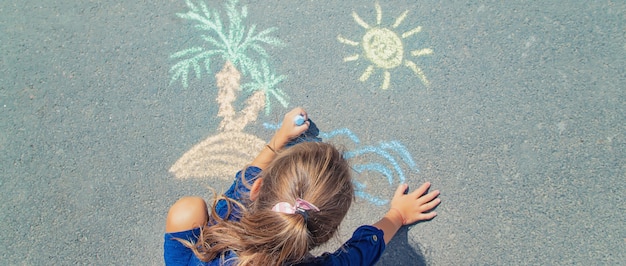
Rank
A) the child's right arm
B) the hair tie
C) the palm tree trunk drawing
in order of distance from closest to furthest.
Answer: the hair tie
the child's right arm
the palm tree trunk drawing

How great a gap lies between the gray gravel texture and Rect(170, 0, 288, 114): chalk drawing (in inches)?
1.7

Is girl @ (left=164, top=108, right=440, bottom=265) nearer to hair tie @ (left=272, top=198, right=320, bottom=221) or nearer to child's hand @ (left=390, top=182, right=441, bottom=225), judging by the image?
hair tie @ (left=272, top=198, right=320, bottom=221)

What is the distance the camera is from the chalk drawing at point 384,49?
2.21 meters

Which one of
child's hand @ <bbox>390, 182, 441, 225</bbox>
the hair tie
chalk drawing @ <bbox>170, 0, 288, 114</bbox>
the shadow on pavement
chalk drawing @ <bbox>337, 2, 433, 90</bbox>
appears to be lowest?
the shadow on pavement

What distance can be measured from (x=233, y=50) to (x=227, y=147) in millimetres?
545

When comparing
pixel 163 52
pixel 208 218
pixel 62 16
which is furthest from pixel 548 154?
pixel 62 16

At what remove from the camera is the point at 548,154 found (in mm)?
2090

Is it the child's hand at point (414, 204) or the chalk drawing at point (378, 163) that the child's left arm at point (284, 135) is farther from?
the child's hand at point (414, 204)

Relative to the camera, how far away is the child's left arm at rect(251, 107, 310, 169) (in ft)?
6.71

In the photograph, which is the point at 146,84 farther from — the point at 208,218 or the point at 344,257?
the point at 344,257

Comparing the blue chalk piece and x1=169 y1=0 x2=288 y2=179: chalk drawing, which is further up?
x1=169 y1=0 x2=288 y2=179: chalk drawing

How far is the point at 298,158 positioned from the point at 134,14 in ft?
5.02

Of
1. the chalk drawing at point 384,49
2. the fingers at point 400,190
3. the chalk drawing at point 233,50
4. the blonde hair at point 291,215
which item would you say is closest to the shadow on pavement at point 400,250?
the fingers at point 400,190

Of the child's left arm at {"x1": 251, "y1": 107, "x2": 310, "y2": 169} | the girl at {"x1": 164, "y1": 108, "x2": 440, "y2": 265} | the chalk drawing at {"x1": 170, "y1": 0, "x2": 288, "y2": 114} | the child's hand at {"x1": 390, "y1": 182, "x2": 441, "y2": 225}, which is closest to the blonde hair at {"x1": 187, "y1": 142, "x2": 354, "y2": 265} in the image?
the girl at {"x1": 164, "y1": 108, "x2": 440, "y2": 265}
